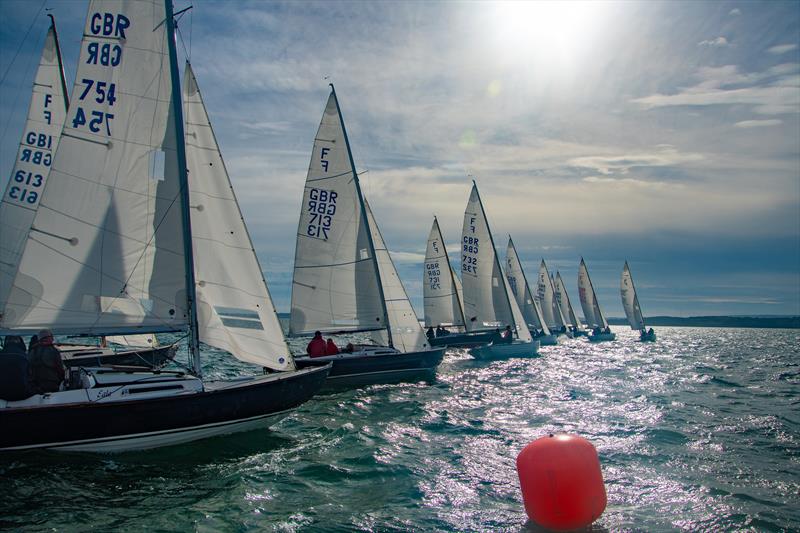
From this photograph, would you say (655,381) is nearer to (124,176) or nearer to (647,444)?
(647,444)

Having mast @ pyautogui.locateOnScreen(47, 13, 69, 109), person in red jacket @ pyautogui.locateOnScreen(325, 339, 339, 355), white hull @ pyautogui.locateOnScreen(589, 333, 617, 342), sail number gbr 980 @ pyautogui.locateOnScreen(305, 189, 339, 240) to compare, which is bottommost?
white hull @ pyautogui.locateOnScreen(589, 333, 617, 342)

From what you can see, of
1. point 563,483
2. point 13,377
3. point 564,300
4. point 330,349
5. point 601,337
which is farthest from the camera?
point 564,300

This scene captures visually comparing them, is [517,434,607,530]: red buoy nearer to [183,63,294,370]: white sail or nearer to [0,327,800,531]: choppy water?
[0,327,800,531]: choppy water

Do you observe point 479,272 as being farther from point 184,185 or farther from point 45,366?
point 45,366

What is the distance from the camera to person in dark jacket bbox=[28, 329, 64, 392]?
898 cm

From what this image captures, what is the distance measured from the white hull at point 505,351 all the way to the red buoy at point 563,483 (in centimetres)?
2422

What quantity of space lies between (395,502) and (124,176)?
779 cm

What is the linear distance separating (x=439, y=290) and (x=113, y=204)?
1070 inches

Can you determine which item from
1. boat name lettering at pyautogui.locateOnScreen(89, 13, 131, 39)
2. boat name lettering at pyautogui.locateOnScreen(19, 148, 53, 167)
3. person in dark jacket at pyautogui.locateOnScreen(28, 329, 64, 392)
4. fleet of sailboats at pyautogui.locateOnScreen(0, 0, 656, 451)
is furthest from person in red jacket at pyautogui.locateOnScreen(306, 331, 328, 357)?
boat name lettering at pyautogui.locateOnScreen(89, 13, 131, 39)

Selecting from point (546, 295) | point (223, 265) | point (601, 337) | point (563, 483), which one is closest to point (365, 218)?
point (223, 265)

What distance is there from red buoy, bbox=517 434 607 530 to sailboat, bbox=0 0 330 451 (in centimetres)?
624

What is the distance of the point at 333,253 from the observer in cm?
1983

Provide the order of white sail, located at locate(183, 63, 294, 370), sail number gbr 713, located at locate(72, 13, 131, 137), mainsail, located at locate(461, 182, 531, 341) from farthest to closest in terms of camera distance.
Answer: mainsail, located at locate(461, 182, 531, 341) < white sail, located at locate(183, 63, 294, 370) < sail number gbr 713, located at locate(72, 13, 131, 137)

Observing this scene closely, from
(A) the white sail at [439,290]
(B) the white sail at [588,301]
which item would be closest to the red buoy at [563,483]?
(A) the white sail at [439,290]
